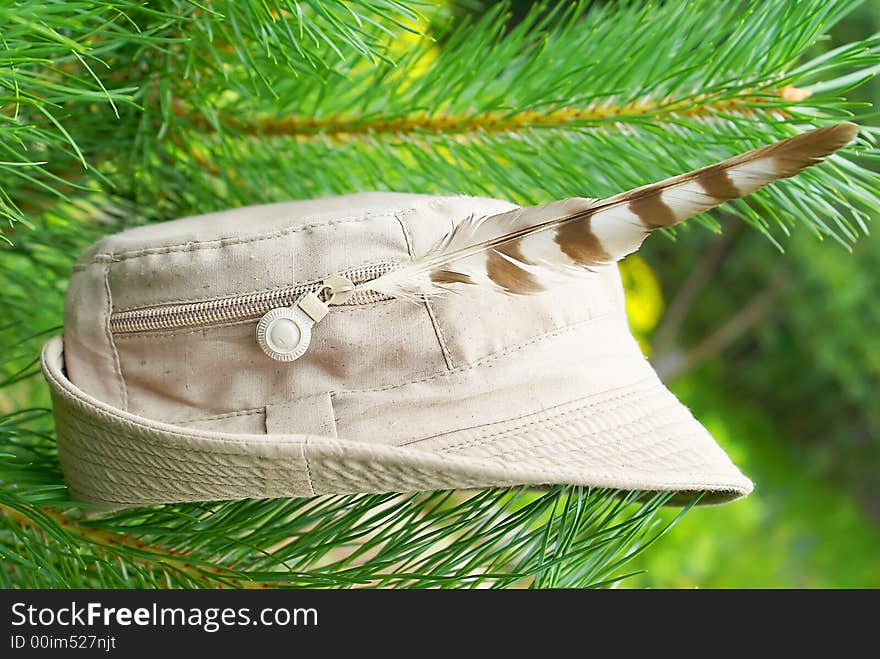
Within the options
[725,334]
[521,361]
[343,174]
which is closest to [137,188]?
[343,174]

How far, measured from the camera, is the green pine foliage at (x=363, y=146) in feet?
0.95

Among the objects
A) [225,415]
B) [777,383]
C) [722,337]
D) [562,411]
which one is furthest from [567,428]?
[777,383]

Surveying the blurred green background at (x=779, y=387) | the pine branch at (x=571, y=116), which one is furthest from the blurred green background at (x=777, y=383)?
the pine branch at (x=571, y=116)

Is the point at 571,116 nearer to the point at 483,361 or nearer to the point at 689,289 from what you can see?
the point at 483,361

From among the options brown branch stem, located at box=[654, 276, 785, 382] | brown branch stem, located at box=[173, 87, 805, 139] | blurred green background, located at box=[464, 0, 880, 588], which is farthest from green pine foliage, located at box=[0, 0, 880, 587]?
brown branch stem, located at box=[654, 276, 785, 382]

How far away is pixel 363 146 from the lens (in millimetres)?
373

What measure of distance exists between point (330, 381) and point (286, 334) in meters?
0.02

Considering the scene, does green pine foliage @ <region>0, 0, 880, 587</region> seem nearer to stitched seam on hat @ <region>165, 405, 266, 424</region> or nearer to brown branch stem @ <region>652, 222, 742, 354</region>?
stitched seam on hat @ <region>165, 405, 266, 424</region>

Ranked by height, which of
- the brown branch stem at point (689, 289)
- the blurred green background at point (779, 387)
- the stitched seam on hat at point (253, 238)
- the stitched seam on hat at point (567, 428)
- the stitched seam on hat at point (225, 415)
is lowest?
the stitched seam on hat at point (567, 428)

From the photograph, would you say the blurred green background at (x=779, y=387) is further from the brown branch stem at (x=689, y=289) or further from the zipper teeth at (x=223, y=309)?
the zipper teeth at (x=223, y=309)

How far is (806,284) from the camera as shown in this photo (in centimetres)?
131

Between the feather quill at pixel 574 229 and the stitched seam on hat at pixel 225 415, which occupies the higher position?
the feather quill at pixel 574 229

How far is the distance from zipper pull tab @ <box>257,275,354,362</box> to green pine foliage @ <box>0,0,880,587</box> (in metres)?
0.07

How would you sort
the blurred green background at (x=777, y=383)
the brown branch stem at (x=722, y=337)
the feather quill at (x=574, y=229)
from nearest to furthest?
the feather quill at (x=574, y=229), the blurred green background at (x=777, y=383), the brown branch stem at (x=722, y=337)
